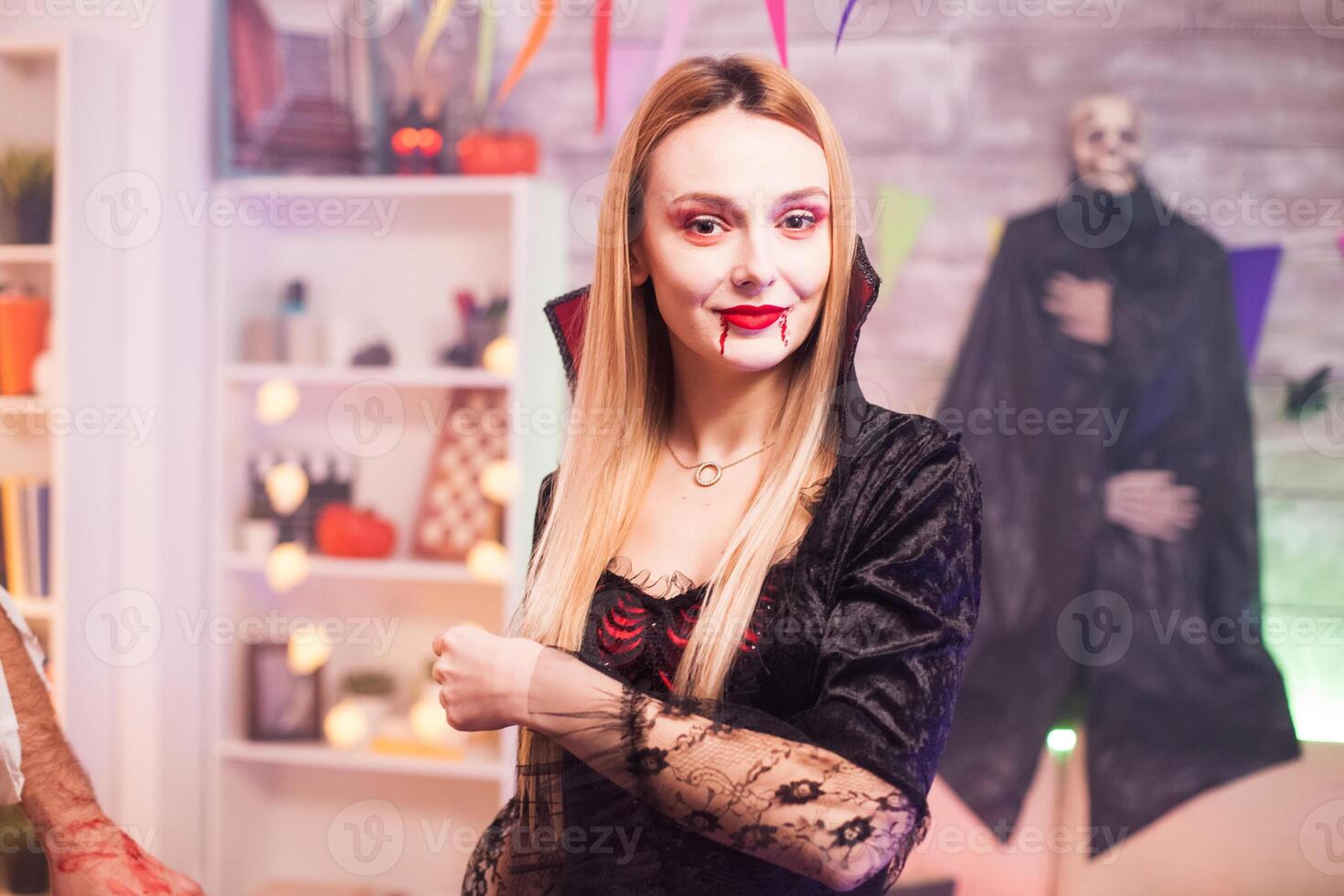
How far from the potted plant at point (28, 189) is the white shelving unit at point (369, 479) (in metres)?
0.43

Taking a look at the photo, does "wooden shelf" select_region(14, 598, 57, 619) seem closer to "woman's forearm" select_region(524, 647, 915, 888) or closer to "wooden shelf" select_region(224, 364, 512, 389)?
"wooden shelf" select_region(224, 364, 512, 389)

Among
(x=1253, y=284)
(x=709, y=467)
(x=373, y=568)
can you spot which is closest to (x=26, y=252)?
(x=373, y=568)

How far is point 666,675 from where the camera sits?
1.11 meters

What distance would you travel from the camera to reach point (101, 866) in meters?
1.34

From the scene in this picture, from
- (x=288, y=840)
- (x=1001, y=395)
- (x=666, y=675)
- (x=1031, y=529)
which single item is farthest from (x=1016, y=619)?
(x=288, y=840)

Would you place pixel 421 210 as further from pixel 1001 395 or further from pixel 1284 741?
→ pixel 1284 741

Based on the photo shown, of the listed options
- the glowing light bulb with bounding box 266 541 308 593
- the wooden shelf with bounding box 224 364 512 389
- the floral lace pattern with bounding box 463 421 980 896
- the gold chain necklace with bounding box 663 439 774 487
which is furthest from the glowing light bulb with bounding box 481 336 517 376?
the floral lace pattern with bounding box 463 421 980 896

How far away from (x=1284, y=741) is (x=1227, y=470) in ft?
2.17

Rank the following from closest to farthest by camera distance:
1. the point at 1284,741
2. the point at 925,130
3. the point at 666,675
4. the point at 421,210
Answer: the point at 666,675
the point at 1284,741
the point at 925,130
the point at 421,210

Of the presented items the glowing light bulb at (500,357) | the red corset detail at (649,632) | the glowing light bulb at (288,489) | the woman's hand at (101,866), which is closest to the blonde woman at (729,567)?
the red corset detail at (649,632)

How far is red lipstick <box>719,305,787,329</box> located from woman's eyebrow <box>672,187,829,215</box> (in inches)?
3.9

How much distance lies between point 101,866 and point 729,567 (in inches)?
35.6

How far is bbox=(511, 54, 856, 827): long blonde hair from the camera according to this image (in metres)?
1.11

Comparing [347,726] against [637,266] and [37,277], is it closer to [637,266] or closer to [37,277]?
[37,277]
